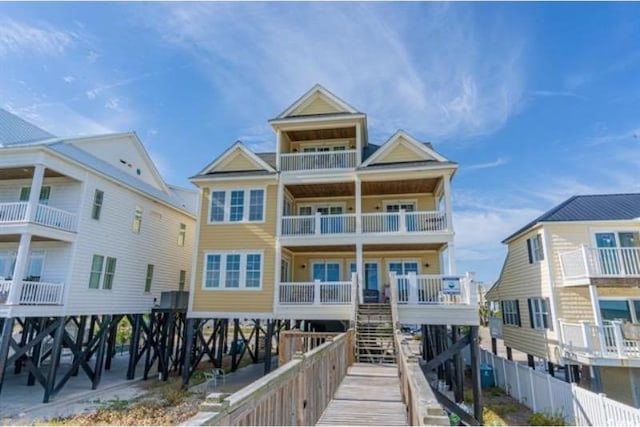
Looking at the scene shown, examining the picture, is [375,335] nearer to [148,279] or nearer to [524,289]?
[524,289]

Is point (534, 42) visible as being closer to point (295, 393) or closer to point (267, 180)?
point (267, 180)

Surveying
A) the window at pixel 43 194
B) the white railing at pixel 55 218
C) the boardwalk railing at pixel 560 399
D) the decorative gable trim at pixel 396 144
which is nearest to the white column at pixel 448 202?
the decorative gable trim at pixel 396 144

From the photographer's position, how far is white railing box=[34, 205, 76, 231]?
1462 centimetres

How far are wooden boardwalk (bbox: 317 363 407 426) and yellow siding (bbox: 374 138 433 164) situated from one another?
9.73 meters

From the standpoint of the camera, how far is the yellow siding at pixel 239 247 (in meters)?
16.3

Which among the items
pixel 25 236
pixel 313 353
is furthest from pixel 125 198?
pixel 313 353

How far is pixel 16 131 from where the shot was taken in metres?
16.7

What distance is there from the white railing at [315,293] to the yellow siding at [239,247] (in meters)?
0.67

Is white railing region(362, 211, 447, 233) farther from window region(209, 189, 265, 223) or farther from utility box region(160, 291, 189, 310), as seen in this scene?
utility box region(160, 291, 189, 310)

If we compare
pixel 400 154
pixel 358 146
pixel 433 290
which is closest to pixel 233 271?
pixel 358 146

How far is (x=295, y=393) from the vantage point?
418cm

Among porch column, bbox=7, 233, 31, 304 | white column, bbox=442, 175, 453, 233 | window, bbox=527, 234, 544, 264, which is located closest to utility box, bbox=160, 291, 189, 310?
porch column, bbox=7, 233, 31, 304

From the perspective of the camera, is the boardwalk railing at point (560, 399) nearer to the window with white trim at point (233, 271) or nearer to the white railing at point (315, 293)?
the white railing at point (315, 293)

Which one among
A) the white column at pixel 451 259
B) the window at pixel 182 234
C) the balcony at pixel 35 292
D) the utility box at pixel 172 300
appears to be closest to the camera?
the balcony at pixel 35 292
